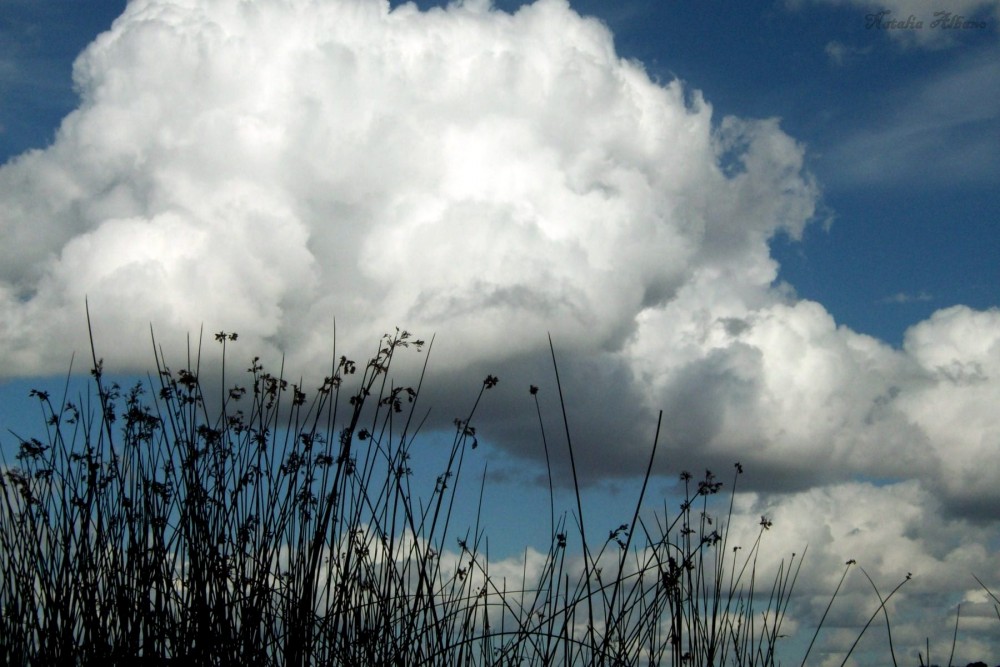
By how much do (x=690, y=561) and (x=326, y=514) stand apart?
6.37ft

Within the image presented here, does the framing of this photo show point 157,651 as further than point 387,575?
No

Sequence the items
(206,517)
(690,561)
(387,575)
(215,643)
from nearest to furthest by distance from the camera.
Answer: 1. (215,643)
2. (206,517)
3. (387,575)
4. (690,561)

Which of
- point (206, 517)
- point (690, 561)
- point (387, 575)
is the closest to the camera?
point (206, 517)

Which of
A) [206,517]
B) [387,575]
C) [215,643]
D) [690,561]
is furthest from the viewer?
[690,561]

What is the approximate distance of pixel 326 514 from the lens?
14.6ft

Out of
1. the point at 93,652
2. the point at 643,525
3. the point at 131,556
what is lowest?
the point at 93,652

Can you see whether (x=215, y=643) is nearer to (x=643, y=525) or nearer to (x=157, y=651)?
(x=157, y=651)

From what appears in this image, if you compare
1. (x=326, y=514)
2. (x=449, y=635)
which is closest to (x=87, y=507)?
(x=326, y=514)

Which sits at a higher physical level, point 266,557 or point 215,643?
point 266,557

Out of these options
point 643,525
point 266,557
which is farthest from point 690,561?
point 266,557

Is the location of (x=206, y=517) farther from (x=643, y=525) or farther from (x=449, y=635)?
(x=643, y=525)

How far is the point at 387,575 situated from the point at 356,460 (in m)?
0.57

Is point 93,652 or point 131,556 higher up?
point 131,556

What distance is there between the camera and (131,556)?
4.46 meters
